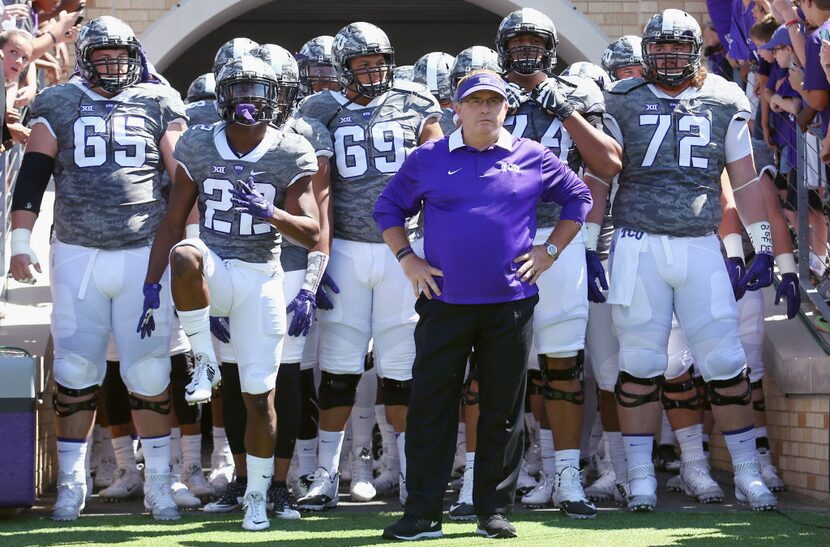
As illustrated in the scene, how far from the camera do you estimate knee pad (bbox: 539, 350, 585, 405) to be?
19.8 feet

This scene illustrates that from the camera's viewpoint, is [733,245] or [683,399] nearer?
[683,399]

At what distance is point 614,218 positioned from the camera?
21.0 ft

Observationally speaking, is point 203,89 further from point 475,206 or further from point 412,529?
point 412,529

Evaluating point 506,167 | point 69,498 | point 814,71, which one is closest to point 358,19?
point 814,71

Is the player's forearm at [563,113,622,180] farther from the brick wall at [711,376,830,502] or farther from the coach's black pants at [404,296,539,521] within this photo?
the brick wall at [711,376,830,502]

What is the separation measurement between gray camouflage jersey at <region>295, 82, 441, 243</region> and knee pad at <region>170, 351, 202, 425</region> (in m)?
0.99

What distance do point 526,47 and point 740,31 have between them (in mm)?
3644

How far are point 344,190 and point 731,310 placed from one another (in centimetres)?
174

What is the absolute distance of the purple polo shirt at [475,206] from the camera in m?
5.30

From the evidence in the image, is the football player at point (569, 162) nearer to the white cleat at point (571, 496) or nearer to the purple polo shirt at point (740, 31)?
the white cleat at point (571, 496)

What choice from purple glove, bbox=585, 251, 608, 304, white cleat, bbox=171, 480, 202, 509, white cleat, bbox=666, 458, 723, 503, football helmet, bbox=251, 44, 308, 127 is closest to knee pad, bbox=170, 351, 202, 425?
white cleat, bbox=171, 480, 202, 509

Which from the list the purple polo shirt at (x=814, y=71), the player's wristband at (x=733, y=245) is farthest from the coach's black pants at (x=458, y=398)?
the purple polo shirt at (x=814, y=71)

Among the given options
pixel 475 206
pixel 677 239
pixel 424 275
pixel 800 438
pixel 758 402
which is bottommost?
pixel 800 438

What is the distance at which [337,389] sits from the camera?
20.9 feet
